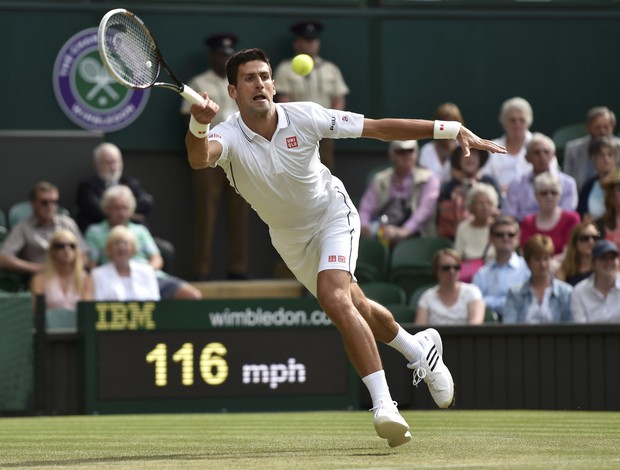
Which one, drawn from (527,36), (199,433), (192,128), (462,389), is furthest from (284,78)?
(192,128)

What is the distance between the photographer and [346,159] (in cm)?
1454

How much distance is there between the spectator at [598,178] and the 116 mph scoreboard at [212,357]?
2.77 meters

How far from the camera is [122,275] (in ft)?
37.1

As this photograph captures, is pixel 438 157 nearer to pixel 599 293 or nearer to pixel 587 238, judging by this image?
pixel 587 238

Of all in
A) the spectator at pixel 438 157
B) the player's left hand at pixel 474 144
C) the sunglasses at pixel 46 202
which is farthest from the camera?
the spectator at pixel 438 157

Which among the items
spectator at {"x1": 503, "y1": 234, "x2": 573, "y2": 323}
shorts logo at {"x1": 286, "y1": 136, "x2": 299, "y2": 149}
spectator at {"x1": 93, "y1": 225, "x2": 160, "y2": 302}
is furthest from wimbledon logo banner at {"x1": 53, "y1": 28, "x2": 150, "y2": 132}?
shorts logo at {"x1": 286, "y1": 136, "x2": 299, "y2": 149}

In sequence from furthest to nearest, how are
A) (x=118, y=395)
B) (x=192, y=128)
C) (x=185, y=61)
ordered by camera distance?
(x=185, y=61) → (x=118, y=395) → (x=192, y=128)

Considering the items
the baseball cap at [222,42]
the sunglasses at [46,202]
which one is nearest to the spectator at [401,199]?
the baseball cap at [222,42]

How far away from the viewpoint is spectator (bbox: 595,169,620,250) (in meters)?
A: 11.3

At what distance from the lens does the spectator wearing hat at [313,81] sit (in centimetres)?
1341

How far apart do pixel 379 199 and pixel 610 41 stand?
375cm

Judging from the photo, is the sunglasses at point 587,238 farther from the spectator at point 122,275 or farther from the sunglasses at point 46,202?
the sunglasses at point 46,202

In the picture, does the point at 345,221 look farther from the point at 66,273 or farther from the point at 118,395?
the point at 66,273

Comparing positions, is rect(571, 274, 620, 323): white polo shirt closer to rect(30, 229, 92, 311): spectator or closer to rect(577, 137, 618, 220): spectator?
rect(577, 137, 618, 220): spectator
